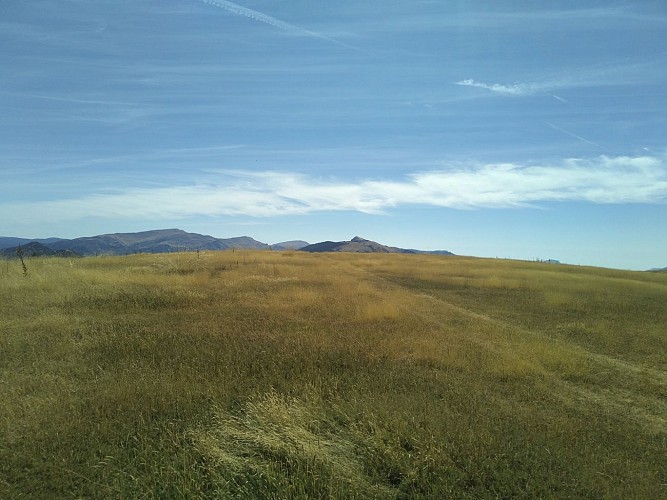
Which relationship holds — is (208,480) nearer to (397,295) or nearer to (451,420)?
(451,420)

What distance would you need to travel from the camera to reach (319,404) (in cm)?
742

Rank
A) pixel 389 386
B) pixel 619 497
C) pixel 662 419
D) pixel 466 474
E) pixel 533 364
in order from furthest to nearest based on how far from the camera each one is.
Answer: pixel 533 364 < pixel 389 386 < pixel 662 419 < pixel 466 474 < pixel 619 497

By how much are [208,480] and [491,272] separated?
38799 mm

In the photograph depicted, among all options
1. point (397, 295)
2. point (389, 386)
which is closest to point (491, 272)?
point (397, 295)

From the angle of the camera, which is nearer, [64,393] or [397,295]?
[64,393]

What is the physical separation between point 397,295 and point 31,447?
18683 mm

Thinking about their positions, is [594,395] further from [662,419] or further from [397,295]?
[397,295]

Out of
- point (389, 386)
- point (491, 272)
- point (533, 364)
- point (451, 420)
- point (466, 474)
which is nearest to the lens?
point (466, 474)

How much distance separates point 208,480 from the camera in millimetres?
5273

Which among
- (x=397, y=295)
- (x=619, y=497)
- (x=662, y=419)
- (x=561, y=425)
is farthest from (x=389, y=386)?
(x=397, y=295)

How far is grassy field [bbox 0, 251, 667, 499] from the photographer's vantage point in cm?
530

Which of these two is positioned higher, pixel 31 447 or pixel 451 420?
pixel 451 420

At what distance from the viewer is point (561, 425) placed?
694 cm

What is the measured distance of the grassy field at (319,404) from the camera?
17.4 ft
